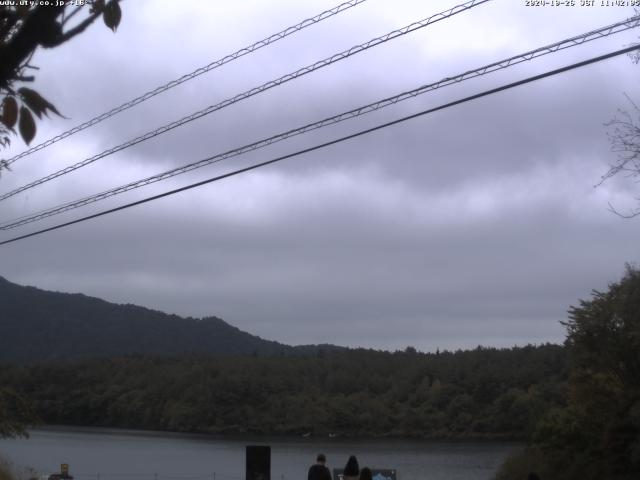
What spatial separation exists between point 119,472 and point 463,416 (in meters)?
30.8

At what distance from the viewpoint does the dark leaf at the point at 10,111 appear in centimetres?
372

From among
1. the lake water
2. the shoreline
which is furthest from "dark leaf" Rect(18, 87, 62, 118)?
the shoreline

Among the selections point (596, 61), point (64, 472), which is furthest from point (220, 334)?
point (596, 61)

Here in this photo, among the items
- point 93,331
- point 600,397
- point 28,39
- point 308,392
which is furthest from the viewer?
point 93,331

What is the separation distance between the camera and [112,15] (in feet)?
13.5

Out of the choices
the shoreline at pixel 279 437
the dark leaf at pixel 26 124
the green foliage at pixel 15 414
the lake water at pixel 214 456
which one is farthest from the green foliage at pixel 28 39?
the shoreline at pixel 279 437

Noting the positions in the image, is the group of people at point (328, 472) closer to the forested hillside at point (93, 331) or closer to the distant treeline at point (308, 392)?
the distant treeline at point (308, 392)

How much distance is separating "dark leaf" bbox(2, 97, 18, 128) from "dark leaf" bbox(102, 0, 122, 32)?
658mm

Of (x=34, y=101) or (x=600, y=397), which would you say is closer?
(x=34, y=101)

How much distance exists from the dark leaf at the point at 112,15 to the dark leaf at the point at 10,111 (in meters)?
0.66

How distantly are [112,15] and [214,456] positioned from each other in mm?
52173

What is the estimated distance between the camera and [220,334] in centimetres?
16950

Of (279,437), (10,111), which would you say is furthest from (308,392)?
(10,111)

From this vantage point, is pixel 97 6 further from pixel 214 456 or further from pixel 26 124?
pixel 214 456
